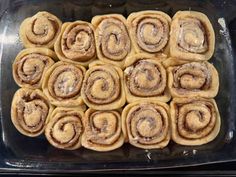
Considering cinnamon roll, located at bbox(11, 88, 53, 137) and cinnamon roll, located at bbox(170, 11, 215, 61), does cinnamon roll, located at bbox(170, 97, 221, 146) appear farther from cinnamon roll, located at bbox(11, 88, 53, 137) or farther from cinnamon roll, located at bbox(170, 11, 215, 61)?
cinnamon roll, located at bbox(11, 88, 53, 137)

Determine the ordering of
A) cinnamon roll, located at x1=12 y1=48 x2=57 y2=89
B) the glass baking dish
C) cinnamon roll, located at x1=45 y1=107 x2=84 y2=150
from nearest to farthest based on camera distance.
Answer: the glass baking dish, cinnamon roll, located at x1=45 y1=107 x2=84 y2=150, cinnamon roll, located at x1=12 y1=48 x2=57 y2=89

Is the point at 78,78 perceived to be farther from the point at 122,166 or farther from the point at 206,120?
the point at 206,120

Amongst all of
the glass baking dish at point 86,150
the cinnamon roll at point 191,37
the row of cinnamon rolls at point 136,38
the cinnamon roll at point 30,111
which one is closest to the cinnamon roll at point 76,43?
the row of cinnamon rolls at point 136,38

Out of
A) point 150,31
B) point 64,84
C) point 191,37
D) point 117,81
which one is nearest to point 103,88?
point 117,81

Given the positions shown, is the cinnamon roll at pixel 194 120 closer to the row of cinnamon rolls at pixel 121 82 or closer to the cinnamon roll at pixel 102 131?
the row of cinnamon rolls at pixel 121 82

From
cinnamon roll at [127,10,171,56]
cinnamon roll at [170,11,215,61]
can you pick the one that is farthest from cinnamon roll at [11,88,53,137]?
cinnamon roll at [170,11,215,61]

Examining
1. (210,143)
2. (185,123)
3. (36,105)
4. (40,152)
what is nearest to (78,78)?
(36,105)
